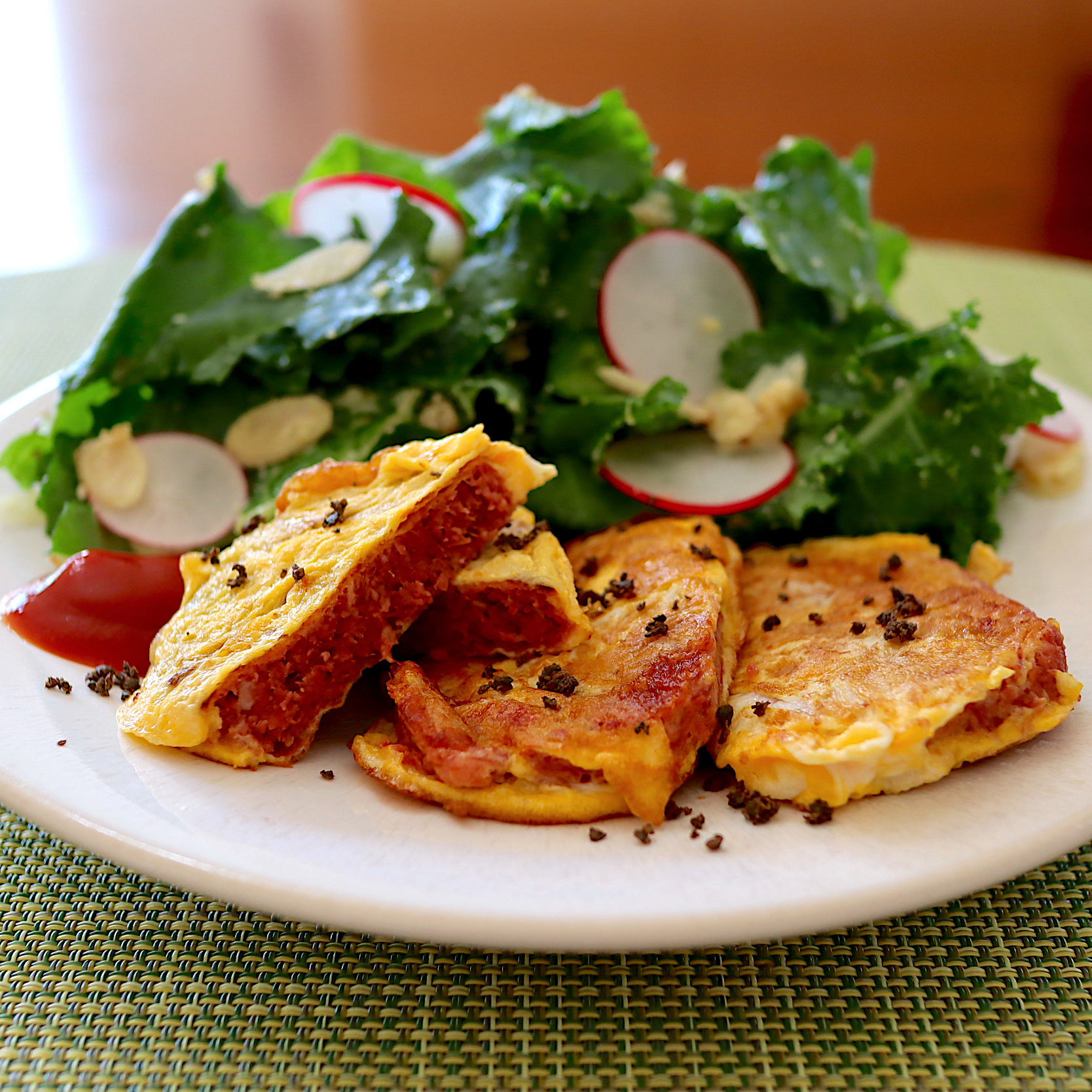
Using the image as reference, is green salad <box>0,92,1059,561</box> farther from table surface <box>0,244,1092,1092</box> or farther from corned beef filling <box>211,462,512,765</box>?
table surface <box>0,244,1092,1092</box>

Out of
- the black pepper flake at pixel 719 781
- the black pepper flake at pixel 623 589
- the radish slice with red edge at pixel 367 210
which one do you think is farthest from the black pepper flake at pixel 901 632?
the radish slice with red edge at pixel 367 210

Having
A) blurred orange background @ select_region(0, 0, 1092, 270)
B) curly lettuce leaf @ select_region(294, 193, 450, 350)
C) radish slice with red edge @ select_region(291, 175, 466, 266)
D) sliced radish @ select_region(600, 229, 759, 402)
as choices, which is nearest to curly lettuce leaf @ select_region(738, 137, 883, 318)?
sliced radish @ select_region(600, 229, 759, 402)

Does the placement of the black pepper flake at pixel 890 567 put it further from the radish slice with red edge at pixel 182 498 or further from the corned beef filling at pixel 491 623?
the radish slice with red edge at pixel 182 498

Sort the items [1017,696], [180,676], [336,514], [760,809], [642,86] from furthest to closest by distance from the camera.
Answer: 1. [642,86]
2. [336,514]
3. [180,676]
4. [1017,696]
5. [760,809]

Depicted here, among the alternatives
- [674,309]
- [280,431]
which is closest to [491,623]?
[280,431]

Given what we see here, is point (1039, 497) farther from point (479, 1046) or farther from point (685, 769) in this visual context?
point (479, 1046)

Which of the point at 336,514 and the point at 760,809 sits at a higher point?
the point at 336,514

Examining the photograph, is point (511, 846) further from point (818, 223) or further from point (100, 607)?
point (818, 223)
